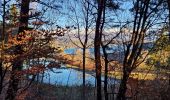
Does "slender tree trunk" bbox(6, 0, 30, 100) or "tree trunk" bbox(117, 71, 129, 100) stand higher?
"slender tree trunk" bbox(6, 0, 30, 100)

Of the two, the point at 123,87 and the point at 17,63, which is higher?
the point at 17,63

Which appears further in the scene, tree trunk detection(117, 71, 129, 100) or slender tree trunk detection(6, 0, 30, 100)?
tree trunk detection(117, 71, 129, 100)

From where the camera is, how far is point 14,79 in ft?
50.1

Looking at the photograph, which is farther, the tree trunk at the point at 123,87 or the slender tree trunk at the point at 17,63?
the tree trunk at the point at 123,87

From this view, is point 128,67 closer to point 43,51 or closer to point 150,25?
point 150,25

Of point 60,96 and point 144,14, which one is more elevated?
point 144,14

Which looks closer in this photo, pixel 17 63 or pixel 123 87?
pixel 17 63

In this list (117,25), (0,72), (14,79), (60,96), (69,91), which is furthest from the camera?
(69,91)

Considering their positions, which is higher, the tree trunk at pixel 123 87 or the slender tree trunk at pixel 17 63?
the slender tree trunk at pixel 17 63

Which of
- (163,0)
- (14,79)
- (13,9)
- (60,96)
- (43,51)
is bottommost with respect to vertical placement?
(60,96)

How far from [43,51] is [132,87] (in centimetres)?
1271

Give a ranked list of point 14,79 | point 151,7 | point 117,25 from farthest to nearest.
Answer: point 117,25 → point 151,7 → point 14,79

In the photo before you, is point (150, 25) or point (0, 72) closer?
point (0, 72)

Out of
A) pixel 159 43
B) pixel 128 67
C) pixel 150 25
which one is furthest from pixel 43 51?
pixel 159 43
